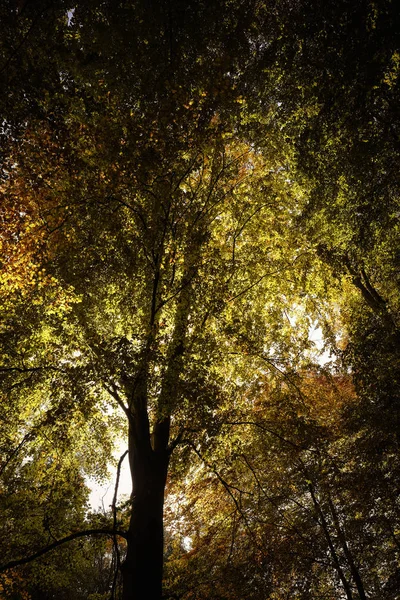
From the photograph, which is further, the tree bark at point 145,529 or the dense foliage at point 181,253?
the dense foliage at point 181,253

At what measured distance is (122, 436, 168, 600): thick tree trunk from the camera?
5180 millimetres

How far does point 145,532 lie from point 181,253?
5.80 meters

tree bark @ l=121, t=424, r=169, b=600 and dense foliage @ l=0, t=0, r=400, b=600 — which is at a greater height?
dense foliage @ l=0, t=0, r=400, b=600

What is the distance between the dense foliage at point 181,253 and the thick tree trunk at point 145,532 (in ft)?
0.10

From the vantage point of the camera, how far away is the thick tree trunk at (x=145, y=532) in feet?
17.0

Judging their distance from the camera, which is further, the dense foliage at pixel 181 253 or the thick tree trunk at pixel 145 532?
the dense foliage at pixel 181 253

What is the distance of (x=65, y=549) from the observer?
9242 millimetres

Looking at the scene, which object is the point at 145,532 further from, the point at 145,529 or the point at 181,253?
the point at 181,253

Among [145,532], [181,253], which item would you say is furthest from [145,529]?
[181,253]

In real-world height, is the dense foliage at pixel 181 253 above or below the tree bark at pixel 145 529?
above

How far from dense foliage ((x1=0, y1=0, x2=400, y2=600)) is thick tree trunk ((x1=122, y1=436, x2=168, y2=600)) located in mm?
31

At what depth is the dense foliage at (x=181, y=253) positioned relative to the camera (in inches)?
215

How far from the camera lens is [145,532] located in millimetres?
5574

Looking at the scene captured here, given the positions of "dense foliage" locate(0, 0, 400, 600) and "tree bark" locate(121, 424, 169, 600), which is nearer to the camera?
"tree bark" locate(121, 424, 169, 600)
